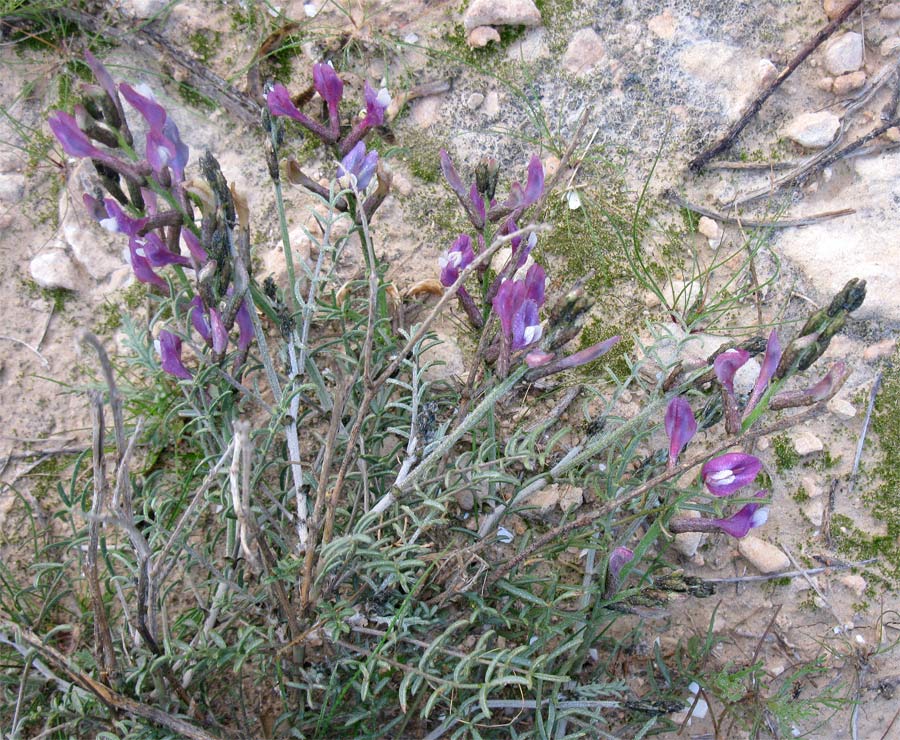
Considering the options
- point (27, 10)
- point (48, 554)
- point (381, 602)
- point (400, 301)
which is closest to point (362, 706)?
point (381, 602)

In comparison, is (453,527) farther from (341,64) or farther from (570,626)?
(341,64)

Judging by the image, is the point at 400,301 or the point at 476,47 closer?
the point at 400,301

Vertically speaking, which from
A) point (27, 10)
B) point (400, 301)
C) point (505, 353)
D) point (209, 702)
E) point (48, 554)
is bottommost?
point (209, 702)

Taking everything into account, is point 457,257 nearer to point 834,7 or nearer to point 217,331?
point 217,331

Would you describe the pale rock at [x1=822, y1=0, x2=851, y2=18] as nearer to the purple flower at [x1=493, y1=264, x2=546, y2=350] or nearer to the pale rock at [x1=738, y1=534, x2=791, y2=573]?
the pale rock at [x1=738, y1=534, x2=791, y2=573]

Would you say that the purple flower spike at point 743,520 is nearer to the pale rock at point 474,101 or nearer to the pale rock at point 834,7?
the pale rock at point 474,101

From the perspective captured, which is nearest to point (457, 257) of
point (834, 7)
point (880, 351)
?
point (880, 351)
